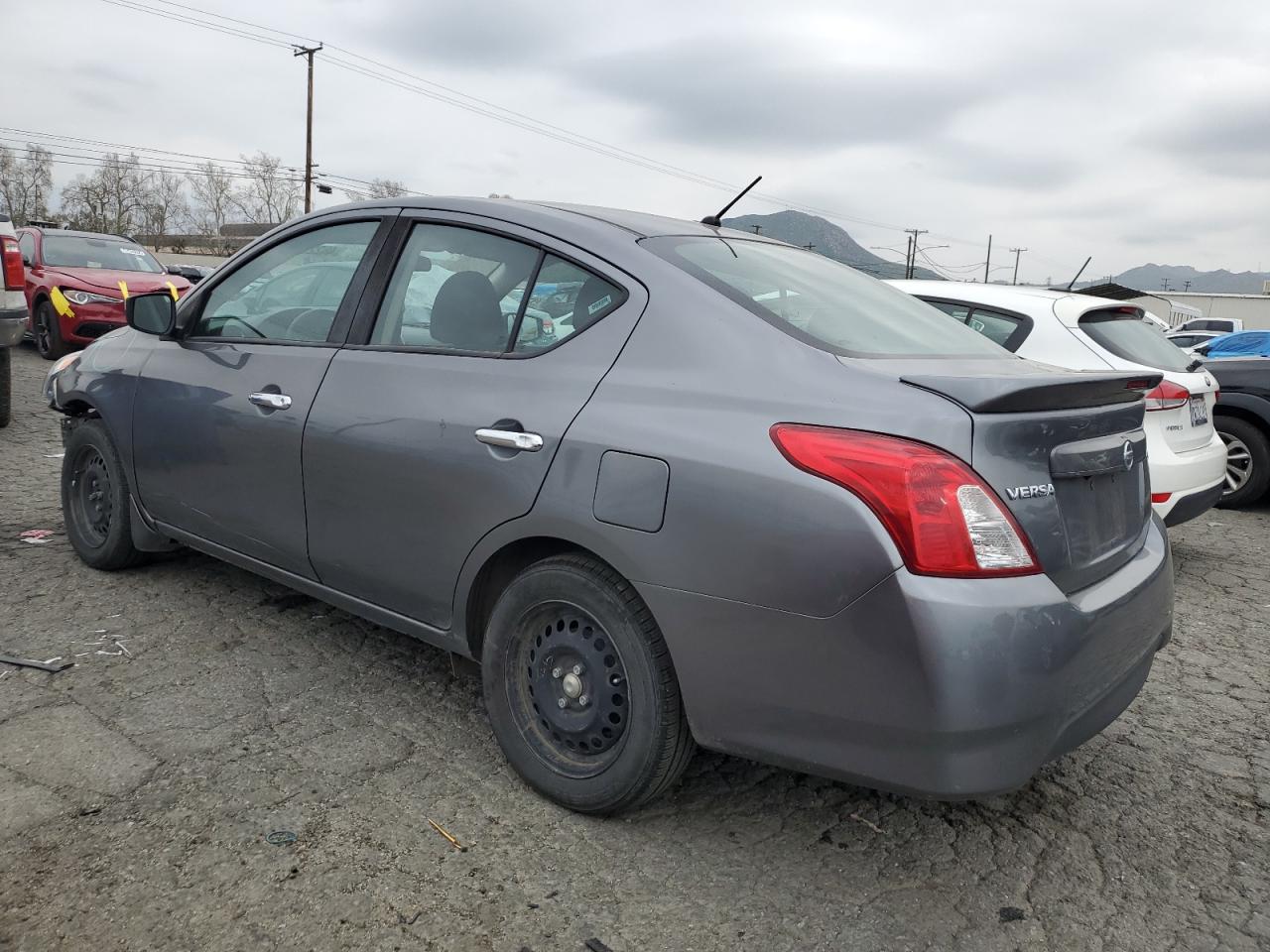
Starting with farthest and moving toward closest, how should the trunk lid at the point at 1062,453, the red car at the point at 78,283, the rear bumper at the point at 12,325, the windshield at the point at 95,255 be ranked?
the windshield at the point at 95,255, the red car at the point at 78,283, the rear bumper at the point at 12,325, the trunk lid at the point at 1062,453

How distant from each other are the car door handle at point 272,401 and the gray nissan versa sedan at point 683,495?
1.0 inches

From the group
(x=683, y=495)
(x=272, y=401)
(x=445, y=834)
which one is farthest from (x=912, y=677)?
(x=272, y=401)

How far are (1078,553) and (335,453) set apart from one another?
210 cm

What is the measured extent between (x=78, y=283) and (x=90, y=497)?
8.73 m

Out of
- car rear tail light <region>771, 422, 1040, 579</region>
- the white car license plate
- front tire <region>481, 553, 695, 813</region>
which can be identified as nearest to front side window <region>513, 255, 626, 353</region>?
front tire <region>481, 553, 695, 813</region>

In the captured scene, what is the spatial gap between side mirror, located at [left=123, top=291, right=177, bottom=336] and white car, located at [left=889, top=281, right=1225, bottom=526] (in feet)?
12.5

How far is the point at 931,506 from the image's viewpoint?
1.94 metres

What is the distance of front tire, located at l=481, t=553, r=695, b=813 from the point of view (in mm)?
2316

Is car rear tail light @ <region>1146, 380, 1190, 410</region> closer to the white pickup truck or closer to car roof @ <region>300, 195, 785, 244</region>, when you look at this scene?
car roof @ <region>300, 195, 785, 244</region>

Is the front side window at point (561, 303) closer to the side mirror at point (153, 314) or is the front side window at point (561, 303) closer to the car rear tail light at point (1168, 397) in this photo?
the side mirror at point (153, 314)

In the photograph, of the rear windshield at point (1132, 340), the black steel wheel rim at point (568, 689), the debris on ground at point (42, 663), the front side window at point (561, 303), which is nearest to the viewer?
the black steel wheel rim at point (568, 689)

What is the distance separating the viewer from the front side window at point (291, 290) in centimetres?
322

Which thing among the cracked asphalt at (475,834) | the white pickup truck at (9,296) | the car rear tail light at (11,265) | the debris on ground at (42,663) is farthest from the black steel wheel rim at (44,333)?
the debris on ground at (42,663)

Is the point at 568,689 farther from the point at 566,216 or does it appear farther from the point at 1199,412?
the point at 1199,412
